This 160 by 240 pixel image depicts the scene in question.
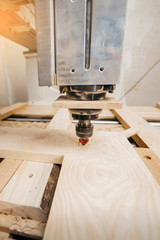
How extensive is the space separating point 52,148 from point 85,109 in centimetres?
24

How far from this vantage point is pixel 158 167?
549mm

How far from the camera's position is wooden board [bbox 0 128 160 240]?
0.97ft

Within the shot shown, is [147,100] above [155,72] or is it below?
below

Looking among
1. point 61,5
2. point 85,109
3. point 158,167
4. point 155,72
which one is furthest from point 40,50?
point 155,72

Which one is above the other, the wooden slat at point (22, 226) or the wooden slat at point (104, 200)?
the wooden slat at point (104, 200)

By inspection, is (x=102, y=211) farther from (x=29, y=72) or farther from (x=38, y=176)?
(x=29, y=72)

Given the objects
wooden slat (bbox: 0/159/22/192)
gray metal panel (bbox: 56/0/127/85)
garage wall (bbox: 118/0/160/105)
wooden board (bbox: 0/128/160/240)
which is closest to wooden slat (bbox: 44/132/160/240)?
wooden board (bbox: 0/128/160/240)

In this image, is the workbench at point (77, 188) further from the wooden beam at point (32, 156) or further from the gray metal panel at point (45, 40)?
the gray metal panel at point (45, 40)

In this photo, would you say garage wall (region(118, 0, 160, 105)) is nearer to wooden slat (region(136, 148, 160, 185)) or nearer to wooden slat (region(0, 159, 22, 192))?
wooden slat (region(136, 148, 160, 185))

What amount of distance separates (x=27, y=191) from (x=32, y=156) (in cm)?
17

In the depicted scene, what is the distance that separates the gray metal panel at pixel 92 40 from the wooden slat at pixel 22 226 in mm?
436

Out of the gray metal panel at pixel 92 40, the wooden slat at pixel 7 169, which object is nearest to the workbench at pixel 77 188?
the wooden slat at pixel 7 169

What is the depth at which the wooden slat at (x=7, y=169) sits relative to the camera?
0.47 m

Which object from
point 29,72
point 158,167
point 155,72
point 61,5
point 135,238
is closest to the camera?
point 135,238
